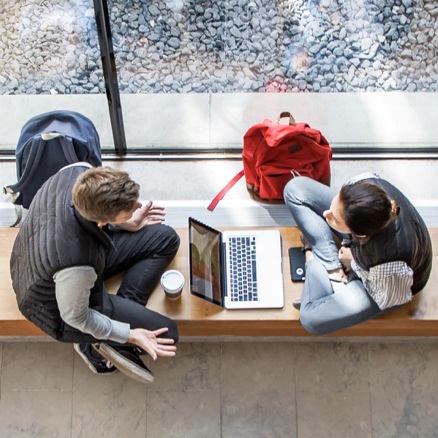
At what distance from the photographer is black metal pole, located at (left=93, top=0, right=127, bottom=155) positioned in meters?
2.38

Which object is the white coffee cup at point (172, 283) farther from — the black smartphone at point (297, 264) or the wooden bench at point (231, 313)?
the black smartphone at point (297, 264)

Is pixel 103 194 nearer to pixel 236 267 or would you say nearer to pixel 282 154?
pixel 236 267

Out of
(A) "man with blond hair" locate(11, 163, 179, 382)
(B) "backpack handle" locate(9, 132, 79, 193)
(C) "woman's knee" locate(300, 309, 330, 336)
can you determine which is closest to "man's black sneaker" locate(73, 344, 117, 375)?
(A) "man with blond hair" locate(11, 163, 179, 382)

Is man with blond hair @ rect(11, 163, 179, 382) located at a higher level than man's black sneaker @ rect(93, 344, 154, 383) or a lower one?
higher

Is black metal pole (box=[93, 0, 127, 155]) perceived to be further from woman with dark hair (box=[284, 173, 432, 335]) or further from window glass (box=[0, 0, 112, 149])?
woman with dark hair (box=[284, 173, 432, 335])

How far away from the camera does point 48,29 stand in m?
2.91

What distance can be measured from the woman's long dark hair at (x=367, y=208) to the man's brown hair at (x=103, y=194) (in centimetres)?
71

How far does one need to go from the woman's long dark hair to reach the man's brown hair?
0.71 metres

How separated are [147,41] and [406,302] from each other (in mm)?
1731

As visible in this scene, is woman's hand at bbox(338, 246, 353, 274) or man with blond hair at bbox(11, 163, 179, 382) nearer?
man with blond hair at bbox(11, 163, 179, 382)

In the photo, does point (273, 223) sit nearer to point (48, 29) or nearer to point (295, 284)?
point (295, 284)

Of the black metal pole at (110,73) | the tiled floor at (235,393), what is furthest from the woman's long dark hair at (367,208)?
the black metal pole at (110,73)

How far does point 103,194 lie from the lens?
1.80 meters

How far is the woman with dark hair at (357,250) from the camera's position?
1981 mm
